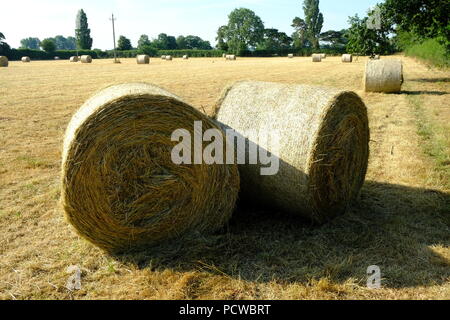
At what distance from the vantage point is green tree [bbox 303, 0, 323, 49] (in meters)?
95.5

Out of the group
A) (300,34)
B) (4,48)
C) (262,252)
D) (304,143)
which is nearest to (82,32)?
(4,48)

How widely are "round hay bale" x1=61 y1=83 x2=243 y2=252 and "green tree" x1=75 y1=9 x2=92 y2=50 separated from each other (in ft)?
322

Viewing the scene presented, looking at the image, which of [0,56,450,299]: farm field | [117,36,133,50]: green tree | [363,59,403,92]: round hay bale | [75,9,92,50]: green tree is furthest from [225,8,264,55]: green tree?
[0,56,450,299]: farm field

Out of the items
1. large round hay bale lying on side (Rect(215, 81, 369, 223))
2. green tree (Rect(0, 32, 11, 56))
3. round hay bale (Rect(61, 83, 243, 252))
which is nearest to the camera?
round hay bale (Rect(61, 83, 243, 252))

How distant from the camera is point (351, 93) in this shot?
4633 millimetres

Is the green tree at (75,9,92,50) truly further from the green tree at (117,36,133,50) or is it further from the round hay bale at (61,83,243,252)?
the round hay bale at (61,83,243,252)

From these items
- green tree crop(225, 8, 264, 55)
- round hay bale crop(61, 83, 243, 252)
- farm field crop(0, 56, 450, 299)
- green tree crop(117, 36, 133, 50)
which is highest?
green tree crop(225, 8, 264, 55)

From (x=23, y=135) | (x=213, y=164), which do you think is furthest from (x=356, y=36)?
A: (x=213, y=164)

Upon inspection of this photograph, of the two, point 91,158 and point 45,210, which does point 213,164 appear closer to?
point 91,158

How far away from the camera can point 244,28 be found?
10300 cm

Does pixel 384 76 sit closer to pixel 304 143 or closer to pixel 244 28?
pixel 304 143

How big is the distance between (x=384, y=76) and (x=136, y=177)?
39.0 feet

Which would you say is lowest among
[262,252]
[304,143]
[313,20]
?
[262,252]

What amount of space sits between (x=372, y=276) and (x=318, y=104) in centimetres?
178
